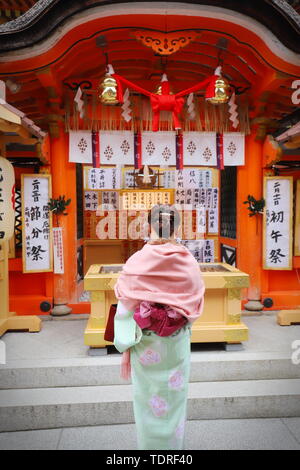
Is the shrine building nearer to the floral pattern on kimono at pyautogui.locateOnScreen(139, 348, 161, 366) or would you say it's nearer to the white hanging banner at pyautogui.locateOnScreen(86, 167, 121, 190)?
the floral pattern on kimono at pyautogui.locateOnScreen(139, 348, 161, 366)

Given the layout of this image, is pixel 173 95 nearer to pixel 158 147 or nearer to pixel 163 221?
pixel 158 147

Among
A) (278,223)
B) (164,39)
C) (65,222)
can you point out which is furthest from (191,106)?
(65,222)

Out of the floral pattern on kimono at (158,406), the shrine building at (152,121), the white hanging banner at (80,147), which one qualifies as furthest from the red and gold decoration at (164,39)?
the floral pattern on kimono at (158,406)

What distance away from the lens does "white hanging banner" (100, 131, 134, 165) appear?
6.91m

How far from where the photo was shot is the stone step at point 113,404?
432cm

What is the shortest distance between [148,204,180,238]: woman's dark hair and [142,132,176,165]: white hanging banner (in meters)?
3.89

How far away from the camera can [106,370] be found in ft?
16.2

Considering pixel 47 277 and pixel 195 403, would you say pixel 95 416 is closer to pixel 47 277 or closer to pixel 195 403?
pixel 195 403

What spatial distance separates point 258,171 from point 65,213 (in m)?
4.09

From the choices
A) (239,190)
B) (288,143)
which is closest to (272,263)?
(239,190)

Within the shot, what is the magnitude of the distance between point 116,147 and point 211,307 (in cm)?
356

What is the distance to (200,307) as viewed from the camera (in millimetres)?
3271

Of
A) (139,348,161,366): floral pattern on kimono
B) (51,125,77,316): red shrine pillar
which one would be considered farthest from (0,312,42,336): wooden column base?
(139,348,161,366): floral pattern on kimono
